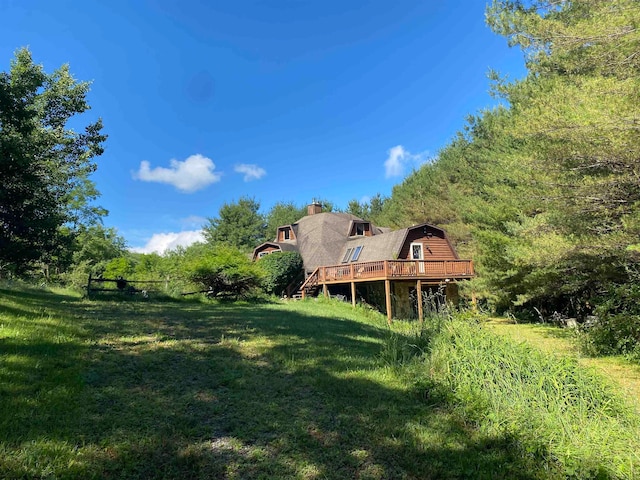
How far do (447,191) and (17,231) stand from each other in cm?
2657

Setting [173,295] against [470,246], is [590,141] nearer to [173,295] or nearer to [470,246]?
[173,295]

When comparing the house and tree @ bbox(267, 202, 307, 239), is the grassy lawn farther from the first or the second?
tree @ bbox(267, 202, 307, 239)

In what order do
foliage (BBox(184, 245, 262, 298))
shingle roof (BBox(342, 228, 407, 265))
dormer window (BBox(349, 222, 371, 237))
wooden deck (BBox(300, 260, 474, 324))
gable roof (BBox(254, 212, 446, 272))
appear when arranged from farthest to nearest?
dormer window (BBox(349, 222, 371, 237)) < gable roof (BBox(254, 212, 446, 272)) < shingle roof (BBox(342, 228, 407, 265)) < wooden deck (BBox(300, 260, 474, 324)) < foliage (BBox(184, 245, 262, 298))

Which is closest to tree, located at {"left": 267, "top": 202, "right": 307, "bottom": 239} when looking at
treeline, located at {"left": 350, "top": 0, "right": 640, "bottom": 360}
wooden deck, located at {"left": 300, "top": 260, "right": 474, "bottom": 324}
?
wooden deck, located at {"left": 300, "top": 260, "right": 474, "bottom": 324}

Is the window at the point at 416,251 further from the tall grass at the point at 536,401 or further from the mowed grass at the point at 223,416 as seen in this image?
the mowed grass at the point at 223,416

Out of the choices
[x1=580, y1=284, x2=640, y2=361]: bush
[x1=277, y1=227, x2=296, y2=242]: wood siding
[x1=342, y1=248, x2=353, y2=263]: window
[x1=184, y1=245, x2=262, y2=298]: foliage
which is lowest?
[x1=580, y1=284, x2=640, y2=361]: bush

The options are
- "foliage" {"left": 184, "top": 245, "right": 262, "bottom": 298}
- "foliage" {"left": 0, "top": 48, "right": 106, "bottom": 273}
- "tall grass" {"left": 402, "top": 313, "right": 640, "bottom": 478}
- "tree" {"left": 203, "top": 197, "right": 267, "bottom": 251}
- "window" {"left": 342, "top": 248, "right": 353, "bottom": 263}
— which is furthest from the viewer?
"tree" {"left": 203, "top": 197, "right": 267, "bottom": 251}

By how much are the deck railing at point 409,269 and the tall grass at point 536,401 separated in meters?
12.1

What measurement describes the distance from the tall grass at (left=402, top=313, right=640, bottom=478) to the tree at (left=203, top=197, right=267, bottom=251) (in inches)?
1405

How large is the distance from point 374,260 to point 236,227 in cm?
2320

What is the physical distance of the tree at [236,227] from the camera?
40281 millimetres

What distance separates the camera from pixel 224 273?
15867 millimetres

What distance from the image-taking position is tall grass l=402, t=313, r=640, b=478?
2.93 meters

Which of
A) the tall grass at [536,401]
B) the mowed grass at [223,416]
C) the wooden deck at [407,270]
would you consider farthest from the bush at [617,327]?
the wooden deck at [407,270]
